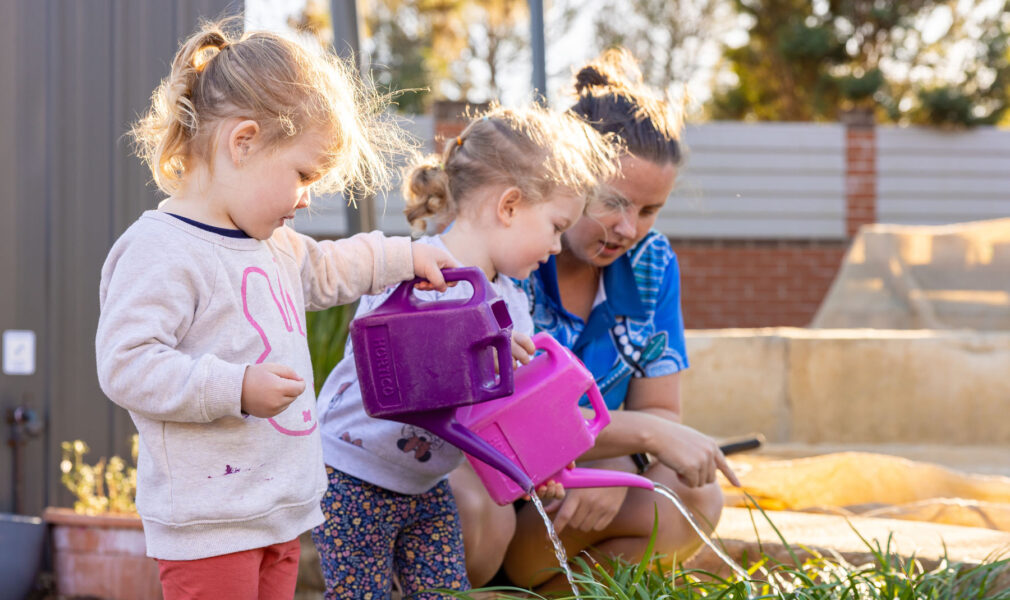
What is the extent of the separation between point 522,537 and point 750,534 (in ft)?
1.66

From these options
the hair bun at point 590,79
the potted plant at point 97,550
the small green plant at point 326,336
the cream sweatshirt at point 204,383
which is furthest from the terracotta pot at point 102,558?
the hair bun at point 590,79

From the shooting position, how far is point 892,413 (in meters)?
4.90

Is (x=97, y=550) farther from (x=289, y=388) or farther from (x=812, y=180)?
(x=812, y=180)

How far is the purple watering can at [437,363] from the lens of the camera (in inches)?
61.9

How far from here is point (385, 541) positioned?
1.85 metres

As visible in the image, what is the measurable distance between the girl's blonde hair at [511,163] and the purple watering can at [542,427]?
1.02ft

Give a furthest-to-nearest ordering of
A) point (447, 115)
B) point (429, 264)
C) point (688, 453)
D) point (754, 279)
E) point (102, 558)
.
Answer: point (754, 279), point (447, 115), point (102, 558), point (688, 453), point (429, 264)

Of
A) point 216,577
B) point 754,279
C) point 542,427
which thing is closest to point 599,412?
point 542,427

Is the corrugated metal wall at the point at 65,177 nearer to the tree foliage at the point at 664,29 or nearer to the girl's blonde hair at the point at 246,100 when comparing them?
the girl's blonde hair at the point at 246,100

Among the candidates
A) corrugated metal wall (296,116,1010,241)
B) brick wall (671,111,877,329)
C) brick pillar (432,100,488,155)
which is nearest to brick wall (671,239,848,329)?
brick wall (671,111,877,329)

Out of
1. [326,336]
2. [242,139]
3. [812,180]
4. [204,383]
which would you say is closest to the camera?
[204,383]

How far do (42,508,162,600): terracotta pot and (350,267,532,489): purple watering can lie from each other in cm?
116

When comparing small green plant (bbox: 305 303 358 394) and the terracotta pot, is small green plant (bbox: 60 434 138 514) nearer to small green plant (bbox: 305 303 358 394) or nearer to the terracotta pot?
the terracotta pot

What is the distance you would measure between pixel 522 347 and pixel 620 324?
61 cm
